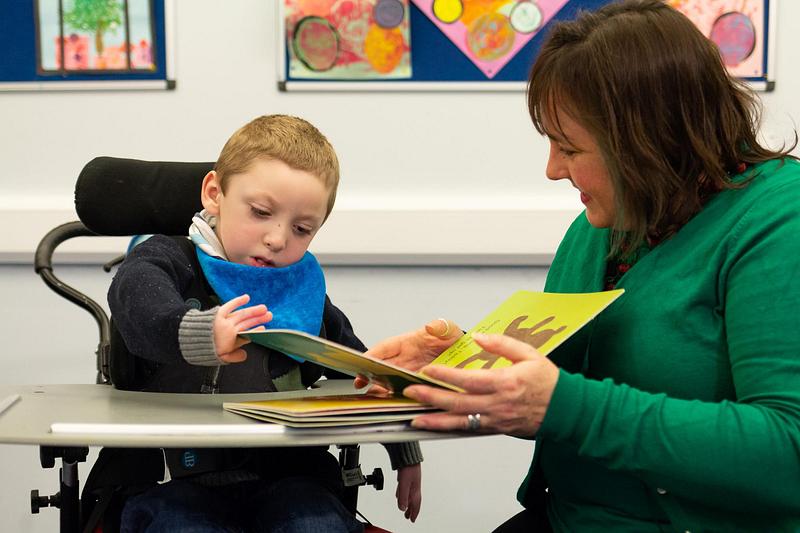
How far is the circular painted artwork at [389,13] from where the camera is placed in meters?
2.21

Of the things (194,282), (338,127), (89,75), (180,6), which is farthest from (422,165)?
(194,282)

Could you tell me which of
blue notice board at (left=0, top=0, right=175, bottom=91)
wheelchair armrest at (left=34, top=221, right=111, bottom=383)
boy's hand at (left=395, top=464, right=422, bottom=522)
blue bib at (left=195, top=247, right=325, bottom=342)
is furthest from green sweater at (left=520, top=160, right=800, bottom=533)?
blue notice board at (left=0, top=0, right=175, bottom=91)

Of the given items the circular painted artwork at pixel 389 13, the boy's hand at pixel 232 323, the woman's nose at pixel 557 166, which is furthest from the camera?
the circular painted artwork at pixel 389 13

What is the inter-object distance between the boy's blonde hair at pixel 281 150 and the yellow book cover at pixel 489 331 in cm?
37

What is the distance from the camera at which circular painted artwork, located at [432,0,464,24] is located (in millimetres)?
2225

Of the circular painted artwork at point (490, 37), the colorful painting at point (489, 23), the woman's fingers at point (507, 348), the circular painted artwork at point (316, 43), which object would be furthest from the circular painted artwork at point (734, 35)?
the woman's fingers at point (507, 348)

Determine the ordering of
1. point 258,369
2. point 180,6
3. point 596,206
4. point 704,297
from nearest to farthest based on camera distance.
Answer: point 704,297 < point 596,206 < point 258,369 < point 180,6

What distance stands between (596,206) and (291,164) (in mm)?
453

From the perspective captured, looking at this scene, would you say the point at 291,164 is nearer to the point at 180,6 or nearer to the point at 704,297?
the point at 704,297

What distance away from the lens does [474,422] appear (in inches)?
36.8

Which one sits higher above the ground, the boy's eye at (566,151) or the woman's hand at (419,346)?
the boy's eye at (566,151)

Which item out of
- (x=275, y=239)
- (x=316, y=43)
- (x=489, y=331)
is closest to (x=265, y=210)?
(x=275, y=239)

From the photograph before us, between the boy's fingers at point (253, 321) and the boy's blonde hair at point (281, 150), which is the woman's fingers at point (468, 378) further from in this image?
the boy's blonde hair at point (281, 150)

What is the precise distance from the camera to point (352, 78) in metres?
2.24
